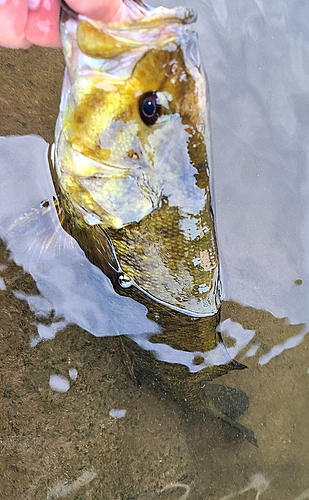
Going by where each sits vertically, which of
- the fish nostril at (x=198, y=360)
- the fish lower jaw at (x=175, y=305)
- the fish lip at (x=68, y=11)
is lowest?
the fish nostril at (x=198, y=360)

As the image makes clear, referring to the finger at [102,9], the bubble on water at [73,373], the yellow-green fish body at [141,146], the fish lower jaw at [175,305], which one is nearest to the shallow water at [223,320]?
the bubble on water at [73,373]

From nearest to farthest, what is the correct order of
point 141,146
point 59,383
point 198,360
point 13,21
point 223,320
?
point 13,21 → point 141,146 → point 59,383 → point 198,360 → point 223,320

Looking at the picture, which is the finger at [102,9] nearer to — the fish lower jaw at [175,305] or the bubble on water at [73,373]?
the fish lower jaw at [175,305]

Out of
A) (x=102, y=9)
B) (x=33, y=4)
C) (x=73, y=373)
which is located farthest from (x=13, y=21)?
(x=73, y=373)

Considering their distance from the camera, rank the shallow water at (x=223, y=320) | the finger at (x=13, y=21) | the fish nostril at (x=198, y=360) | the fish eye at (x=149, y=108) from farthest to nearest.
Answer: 1. the fish nostril at (x=198, y=360)
2. the shallow water at (x=223, y=320)
3. the fish eye at (x=149, y=108)
4. the finger at (x=13, y=21)

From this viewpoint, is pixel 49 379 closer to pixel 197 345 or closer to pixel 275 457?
pixel 197 345

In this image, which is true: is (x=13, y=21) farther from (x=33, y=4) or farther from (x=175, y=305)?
(x=175, y=305)
